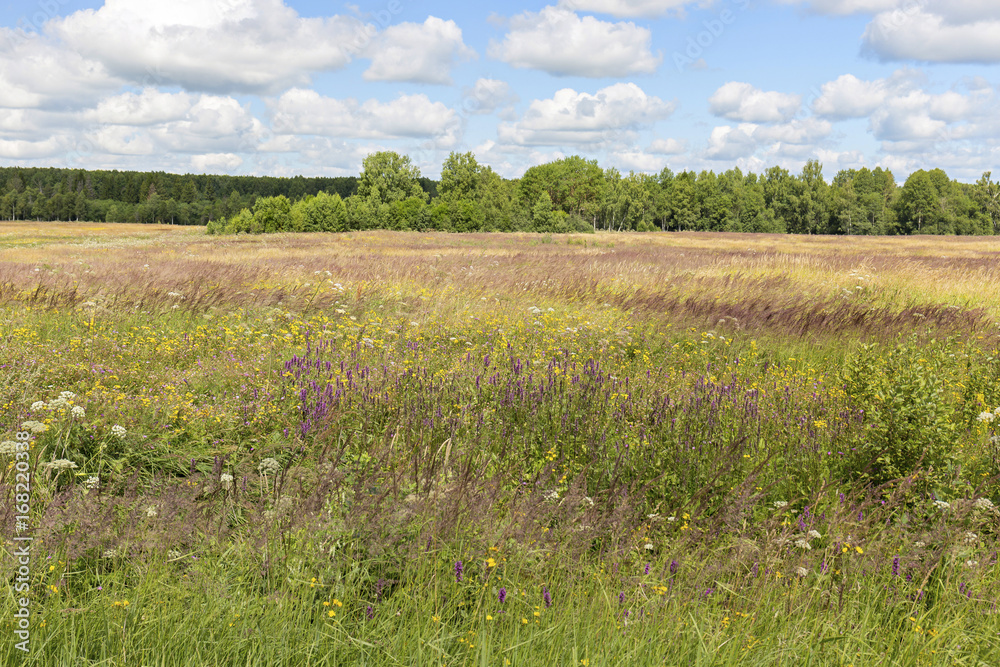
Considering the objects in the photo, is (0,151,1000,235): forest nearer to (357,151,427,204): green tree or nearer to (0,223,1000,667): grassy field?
(357,151,427,204): green tree

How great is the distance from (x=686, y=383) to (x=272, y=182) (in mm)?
204759

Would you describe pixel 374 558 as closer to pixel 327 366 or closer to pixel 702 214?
pixel 327 366

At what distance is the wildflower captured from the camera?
10.3 feet

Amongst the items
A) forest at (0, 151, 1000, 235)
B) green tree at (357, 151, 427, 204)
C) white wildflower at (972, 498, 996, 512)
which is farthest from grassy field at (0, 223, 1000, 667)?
green tree at (357, 151, 427, 204)

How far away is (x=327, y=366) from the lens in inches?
214

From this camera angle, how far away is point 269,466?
3.21 metres

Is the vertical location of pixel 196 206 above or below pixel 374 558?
above

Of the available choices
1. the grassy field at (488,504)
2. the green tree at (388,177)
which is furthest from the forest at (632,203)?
the grassy field at (488,504)

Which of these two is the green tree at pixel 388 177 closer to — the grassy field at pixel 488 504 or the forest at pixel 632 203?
the forest at pixel 632 203

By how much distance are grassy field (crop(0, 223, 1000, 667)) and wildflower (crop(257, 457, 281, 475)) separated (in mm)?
40

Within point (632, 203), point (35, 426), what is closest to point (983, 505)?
point (35, 426)

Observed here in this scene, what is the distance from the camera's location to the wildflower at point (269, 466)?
10.3ft

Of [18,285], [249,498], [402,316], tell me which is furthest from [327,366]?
[18,285]

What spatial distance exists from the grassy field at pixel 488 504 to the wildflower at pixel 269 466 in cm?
4
